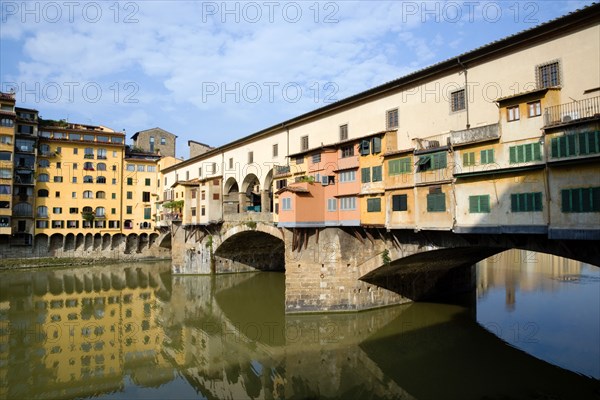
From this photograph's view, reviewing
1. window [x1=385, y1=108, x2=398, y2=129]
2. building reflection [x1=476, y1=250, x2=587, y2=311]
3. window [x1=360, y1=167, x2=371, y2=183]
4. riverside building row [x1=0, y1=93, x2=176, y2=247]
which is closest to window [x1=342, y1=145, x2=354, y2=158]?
window [x1=360, y1=167, x2=371, y2=183]

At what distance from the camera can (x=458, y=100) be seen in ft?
62.6

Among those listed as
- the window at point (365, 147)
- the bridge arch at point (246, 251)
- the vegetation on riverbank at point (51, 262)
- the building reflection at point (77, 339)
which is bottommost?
the building reflection at point (77, 339)

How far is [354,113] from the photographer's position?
81.1 feet

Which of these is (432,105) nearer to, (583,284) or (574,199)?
(574,199)

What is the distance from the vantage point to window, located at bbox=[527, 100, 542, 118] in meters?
14.9

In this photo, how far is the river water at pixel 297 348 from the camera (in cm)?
1562

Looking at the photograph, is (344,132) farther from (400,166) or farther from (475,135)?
(475,135)

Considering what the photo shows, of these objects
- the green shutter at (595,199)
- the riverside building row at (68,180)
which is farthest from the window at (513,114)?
the riverside building row at (68,180)

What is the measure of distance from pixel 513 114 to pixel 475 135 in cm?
167

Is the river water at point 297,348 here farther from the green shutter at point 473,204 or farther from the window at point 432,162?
the window at point 432,162

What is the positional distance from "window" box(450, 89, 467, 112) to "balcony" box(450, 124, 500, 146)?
2023 millimetres

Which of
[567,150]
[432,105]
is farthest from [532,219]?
[432,105]

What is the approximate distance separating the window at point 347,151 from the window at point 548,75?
10.2m

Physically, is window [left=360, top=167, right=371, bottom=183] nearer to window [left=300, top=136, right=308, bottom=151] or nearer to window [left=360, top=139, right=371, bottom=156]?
window [left=360, top=139, right=371, bottom=156]
